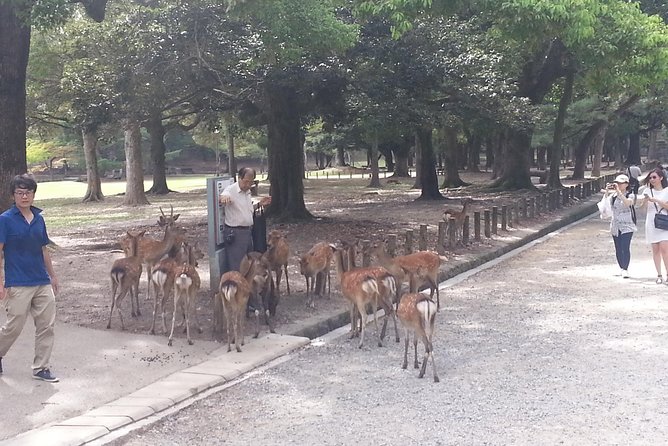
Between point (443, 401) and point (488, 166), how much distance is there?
5265 centimetres

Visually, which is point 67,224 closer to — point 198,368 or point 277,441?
point 198,368

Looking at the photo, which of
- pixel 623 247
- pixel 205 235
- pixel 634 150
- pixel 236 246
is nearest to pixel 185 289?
pixel 236 246

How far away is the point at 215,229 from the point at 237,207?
354 mm

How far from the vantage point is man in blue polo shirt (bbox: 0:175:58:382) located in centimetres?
639

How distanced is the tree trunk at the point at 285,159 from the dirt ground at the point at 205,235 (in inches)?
23.9

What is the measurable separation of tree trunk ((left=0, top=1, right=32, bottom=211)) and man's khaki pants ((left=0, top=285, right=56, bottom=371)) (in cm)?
646

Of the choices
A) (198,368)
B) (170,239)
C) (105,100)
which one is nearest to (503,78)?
(105,100)

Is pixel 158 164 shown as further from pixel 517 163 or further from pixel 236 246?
pixel 236 246

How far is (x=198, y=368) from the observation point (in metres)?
7.08

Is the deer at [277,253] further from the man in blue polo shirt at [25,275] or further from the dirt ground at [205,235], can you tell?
the man in blue polo shirt at [25,275]

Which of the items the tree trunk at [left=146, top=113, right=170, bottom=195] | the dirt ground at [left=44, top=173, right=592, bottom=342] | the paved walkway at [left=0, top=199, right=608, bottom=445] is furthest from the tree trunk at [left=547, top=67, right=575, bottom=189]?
the paved walkway at [left=0, top=199, right=608, bottom=445]

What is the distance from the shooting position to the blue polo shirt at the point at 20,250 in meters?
6.40

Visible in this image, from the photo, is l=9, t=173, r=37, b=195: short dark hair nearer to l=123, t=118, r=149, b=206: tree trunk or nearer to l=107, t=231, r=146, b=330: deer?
l=107, t=231, r=146, b=330: deer

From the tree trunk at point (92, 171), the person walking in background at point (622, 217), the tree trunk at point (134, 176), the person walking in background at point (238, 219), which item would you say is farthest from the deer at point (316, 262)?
the tree trunk at point (92, 171)
